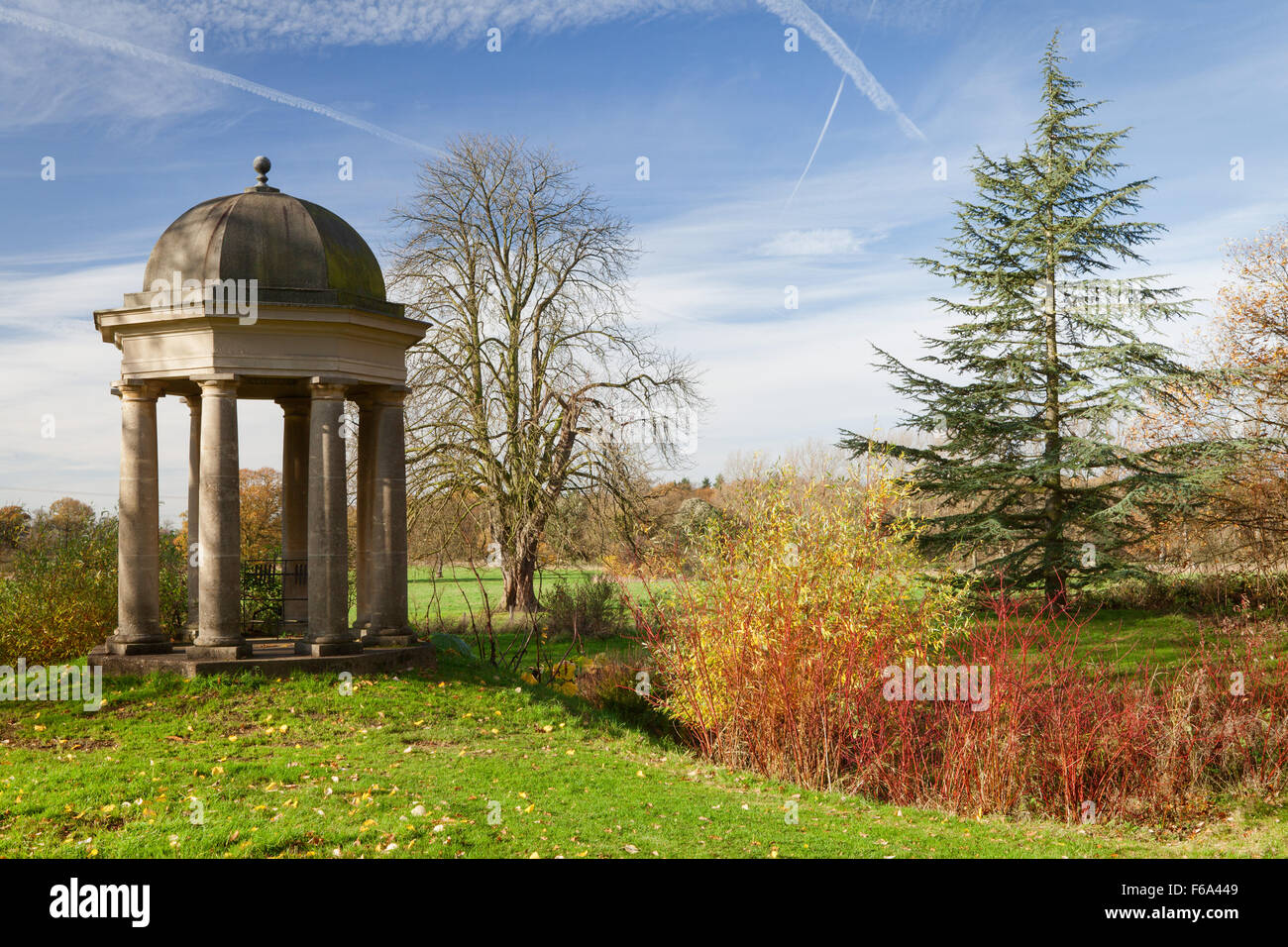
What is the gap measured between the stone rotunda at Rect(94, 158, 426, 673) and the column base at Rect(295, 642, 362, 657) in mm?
15

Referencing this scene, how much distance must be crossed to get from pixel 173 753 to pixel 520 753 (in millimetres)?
3671

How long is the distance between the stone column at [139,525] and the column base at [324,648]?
2.03 metres

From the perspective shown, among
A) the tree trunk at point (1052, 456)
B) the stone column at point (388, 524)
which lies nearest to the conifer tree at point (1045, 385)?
the tree trunk at point (1052, 456)

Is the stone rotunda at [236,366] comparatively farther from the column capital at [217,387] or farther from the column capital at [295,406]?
the column capital at [295,406]

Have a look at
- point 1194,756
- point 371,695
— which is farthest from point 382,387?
point 1194,756

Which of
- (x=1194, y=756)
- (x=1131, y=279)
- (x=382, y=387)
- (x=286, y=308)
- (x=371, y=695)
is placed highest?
(x=1131, y=279)

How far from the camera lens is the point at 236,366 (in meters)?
13.0

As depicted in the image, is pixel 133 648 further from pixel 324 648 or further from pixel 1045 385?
pixel 1045 385

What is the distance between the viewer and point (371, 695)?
1262 cm

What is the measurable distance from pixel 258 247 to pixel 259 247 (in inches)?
0.5
